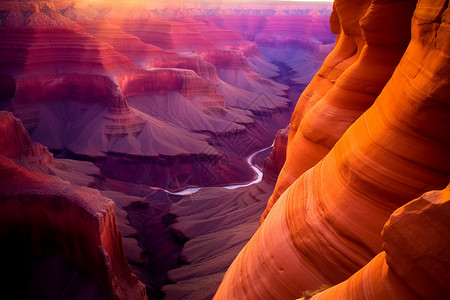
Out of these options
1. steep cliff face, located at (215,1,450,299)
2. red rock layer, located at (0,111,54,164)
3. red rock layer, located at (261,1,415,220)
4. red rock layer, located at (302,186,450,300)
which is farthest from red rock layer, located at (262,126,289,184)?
red rock layer, located at (302,186,450,300)

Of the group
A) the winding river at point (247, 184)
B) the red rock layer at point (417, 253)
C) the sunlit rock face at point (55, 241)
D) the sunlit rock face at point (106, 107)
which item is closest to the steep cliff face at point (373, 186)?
the red rock layer at point (417, 253)

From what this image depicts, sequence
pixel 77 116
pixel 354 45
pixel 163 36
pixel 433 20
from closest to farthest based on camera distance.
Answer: pixel 433 20, pixel 354 45, pixel 77 116, pixel 163 36

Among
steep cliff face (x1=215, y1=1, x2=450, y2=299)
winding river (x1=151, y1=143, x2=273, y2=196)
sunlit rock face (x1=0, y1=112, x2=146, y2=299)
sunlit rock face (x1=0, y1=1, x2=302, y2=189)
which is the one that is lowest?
winding river (x1=151, y1=143, x2=273, y2=196)

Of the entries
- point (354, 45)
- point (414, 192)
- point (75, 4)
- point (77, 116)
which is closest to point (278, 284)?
point (414, 192)

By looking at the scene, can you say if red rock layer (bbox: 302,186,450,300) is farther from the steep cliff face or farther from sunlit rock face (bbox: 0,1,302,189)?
sunlit rock face (bbox: 0,1,302,189)

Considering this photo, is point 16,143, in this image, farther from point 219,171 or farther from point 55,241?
point 219,171

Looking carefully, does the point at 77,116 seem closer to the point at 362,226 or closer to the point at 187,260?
the point at 187,260

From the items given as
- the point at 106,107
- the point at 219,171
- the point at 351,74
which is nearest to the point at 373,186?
the point at 351,74
